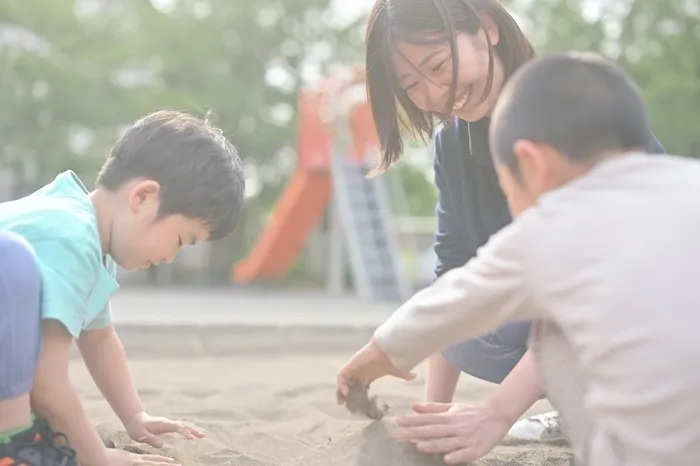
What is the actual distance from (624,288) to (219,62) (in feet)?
41.0

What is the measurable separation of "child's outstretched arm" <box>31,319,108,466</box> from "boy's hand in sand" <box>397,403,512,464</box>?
0.51 metres

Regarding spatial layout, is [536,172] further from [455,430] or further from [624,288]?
[455,430]

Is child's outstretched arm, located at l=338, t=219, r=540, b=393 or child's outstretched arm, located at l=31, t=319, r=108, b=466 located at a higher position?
child's outstretched arm, located at l=338, t=219, r=540, b=393

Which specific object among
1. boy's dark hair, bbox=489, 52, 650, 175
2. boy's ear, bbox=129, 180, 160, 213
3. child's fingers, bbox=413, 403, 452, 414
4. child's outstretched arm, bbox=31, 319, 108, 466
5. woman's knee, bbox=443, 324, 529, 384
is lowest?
woman's knee, bbox=443, 324, 529, 384

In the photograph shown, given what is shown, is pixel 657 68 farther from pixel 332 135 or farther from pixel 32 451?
pixel 32 451

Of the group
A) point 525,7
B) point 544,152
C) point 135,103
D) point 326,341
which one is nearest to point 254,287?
point 135,103

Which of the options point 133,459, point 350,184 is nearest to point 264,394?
point 133,459

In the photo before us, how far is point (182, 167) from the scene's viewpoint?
1.47m

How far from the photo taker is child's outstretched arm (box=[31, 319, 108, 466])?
130 centimetres

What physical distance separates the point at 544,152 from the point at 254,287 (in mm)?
10709

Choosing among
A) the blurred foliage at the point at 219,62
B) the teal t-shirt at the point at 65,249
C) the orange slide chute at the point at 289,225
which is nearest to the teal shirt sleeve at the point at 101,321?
the teal t-shirt at the point at 65,249

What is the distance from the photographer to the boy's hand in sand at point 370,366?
130 cm

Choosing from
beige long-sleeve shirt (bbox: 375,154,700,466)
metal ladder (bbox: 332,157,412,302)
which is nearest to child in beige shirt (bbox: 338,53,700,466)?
beige long-sleeve shirt (bbox: 375,154,700,466)

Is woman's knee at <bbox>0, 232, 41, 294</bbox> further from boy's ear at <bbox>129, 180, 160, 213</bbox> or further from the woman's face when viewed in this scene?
the woman's face
